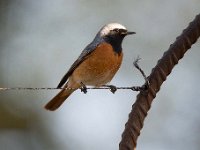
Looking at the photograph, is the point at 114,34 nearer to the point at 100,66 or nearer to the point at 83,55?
the point at 83,55

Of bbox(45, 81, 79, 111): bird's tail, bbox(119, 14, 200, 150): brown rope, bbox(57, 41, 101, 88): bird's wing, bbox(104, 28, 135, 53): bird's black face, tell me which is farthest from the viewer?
bbox(45, 81, 79, 111): bird's tail

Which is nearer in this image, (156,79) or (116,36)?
(156,79)

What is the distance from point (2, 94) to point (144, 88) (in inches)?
299

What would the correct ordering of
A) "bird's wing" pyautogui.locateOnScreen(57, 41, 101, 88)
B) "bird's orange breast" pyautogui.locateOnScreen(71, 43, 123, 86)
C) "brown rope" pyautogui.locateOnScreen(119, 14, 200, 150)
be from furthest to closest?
"bird's wing" pyautogui.locateOnScreen(57, 41, 101, 88)
"bird's orange breast" pyautogui.locateOnScreen(71, 43, 123, 86)
"brown rope" pyautogui.locateOnScreen(119, 14, 200, 150)

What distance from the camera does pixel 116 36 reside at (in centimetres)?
682

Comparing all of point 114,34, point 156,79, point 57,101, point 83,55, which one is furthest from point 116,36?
point 156,79

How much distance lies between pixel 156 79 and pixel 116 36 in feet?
10.4

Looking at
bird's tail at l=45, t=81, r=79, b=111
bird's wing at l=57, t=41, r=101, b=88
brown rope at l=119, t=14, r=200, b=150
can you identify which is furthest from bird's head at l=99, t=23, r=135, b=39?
brown rope at l=119, t=14, r=200, b=150

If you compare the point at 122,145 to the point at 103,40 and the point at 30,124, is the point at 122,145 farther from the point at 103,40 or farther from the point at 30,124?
the point at 30,124

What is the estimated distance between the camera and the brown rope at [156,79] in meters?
3.43

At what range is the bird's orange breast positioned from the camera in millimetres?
6410

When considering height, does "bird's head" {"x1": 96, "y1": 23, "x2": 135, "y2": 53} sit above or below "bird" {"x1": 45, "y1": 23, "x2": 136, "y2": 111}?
above

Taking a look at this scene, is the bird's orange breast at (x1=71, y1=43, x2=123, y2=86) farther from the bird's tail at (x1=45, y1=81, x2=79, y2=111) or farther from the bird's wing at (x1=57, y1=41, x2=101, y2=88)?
the bird's tail at (x1=45, y1=81, x2=79, y2=111)

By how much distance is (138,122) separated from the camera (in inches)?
136
